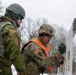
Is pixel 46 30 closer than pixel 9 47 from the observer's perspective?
No

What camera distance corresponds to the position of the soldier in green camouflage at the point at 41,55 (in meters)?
4.91

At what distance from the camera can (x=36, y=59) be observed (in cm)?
492

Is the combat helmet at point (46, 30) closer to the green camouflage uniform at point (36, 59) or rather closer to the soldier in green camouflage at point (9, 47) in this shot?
the green camouflage uniform at point (36, 59)

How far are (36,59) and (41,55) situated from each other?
0.31ft

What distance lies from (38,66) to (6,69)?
950mm

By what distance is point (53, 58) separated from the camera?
499 centimetres

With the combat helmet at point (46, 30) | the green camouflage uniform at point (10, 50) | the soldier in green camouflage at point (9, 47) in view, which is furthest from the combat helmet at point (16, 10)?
the combat helmet at point (46, 30)

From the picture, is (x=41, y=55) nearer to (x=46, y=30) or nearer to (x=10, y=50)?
(x=46, y=30)

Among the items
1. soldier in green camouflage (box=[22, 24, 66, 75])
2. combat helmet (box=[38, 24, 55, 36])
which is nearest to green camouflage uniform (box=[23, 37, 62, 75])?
soldier in green camouflage (box=[22, 24, 66, 75])

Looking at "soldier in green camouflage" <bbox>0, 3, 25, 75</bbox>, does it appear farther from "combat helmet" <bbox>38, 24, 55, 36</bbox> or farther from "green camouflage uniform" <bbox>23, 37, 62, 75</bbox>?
"combat helmet" <bbox>38, 24, 55, 36</bbox>

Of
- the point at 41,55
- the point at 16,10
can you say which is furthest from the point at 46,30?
the point at 16,10

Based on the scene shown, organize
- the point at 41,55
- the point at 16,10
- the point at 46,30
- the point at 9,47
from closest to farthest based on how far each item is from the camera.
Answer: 1. the point at 9,47
2. the point at 16,10
3. the point at 41,55
4. the point at 46,30

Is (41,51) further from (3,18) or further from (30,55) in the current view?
(3,18)

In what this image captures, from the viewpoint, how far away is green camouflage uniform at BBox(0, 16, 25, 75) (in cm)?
404
